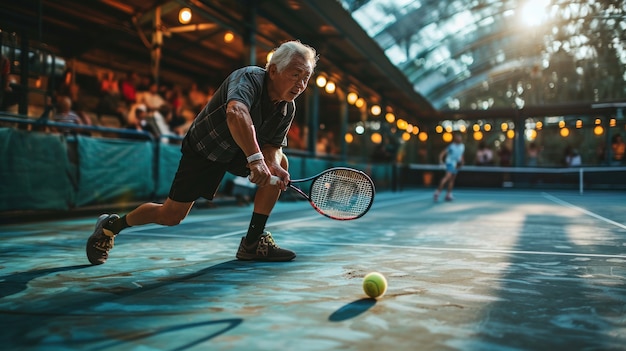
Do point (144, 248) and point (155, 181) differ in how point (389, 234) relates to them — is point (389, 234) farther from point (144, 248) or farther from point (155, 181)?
point (155, 181)

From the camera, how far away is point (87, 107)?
13.6 m

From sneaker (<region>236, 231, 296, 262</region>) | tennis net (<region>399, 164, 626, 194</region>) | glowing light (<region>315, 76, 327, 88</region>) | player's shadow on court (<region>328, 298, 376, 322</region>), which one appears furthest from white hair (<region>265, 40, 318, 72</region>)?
tennis net (<region>399, 164, 626, 194</region>)

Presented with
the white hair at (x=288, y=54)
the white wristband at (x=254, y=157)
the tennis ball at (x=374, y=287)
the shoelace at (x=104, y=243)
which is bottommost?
the tennis ball at (x=374, y=287)

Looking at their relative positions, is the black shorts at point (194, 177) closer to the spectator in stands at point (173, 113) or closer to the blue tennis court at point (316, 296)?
the blue tennis court at point (316, 296)

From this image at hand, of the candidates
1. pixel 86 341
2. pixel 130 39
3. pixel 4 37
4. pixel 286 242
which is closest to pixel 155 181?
pixel 4 37

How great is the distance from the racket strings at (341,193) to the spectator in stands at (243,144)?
0.35 meters

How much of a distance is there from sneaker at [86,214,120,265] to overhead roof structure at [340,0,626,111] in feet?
38.4

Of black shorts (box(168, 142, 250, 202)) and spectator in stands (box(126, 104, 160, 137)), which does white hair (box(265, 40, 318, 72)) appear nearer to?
black shorts (box(168, 142, 250, 202))

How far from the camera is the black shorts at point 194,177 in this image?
12.3 feet

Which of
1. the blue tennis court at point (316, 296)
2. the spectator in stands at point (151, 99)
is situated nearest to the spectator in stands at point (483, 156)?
the spectator in stands at point (151, 99)

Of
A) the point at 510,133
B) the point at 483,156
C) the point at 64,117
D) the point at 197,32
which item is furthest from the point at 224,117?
the point at 510,133

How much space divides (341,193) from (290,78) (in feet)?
3.30

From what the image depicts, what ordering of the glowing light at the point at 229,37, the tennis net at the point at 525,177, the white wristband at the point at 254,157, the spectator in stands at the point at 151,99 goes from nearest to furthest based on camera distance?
the white wristband at the point at 254,157, the spectator in stands at the point at 151,99, the glowing light at the point at 229,37, the tennis net at the point at 525,177

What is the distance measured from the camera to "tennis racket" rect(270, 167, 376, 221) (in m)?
3.87
